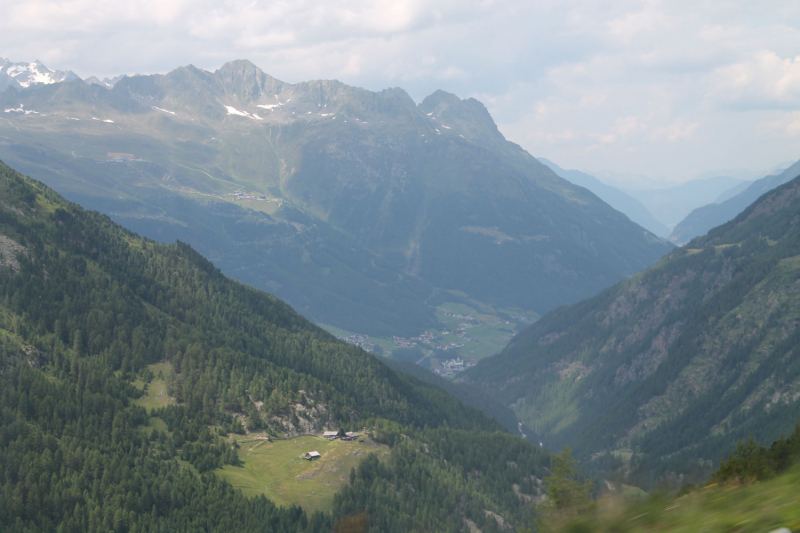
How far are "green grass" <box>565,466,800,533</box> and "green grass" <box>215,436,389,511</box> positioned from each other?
114 meters

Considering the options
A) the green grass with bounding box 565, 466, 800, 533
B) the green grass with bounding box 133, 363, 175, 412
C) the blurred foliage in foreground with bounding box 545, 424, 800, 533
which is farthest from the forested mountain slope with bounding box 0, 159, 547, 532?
the green grass with bounding box 565, 466, 800, 533

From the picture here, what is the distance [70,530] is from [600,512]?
10552cm

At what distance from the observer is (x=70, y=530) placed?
319 feet

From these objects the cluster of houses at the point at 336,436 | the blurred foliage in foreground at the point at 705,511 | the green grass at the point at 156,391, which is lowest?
the cluster of houses at the point at 336,436

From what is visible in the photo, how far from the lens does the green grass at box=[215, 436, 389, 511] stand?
125688 millimetres

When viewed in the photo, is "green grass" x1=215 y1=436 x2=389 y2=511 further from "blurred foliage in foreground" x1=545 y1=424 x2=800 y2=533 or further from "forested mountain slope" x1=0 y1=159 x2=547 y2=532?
"blurred foliage in foreground" x1=545 y1=424 x2=800 y2=533

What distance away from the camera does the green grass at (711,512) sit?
16.6 m

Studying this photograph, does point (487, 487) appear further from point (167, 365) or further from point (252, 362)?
point (167, 365)

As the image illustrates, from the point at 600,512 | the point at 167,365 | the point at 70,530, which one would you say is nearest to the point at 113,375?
the point at 167,365

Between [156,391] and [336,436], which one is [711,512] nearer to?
[336,436]

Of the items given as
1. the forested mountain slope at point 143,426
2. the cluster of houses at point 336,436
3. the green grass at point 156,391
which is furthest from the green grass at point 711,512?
the cluster of houses at point 336,436

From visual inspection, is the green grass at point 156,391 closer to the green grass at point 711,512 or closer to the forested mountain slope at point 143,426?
the forested mountain slope at point 143,426

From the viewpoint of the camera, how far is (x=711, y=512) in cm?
1852

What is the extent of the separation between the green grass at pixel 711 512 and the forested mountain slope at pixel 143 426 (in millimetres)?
73043
